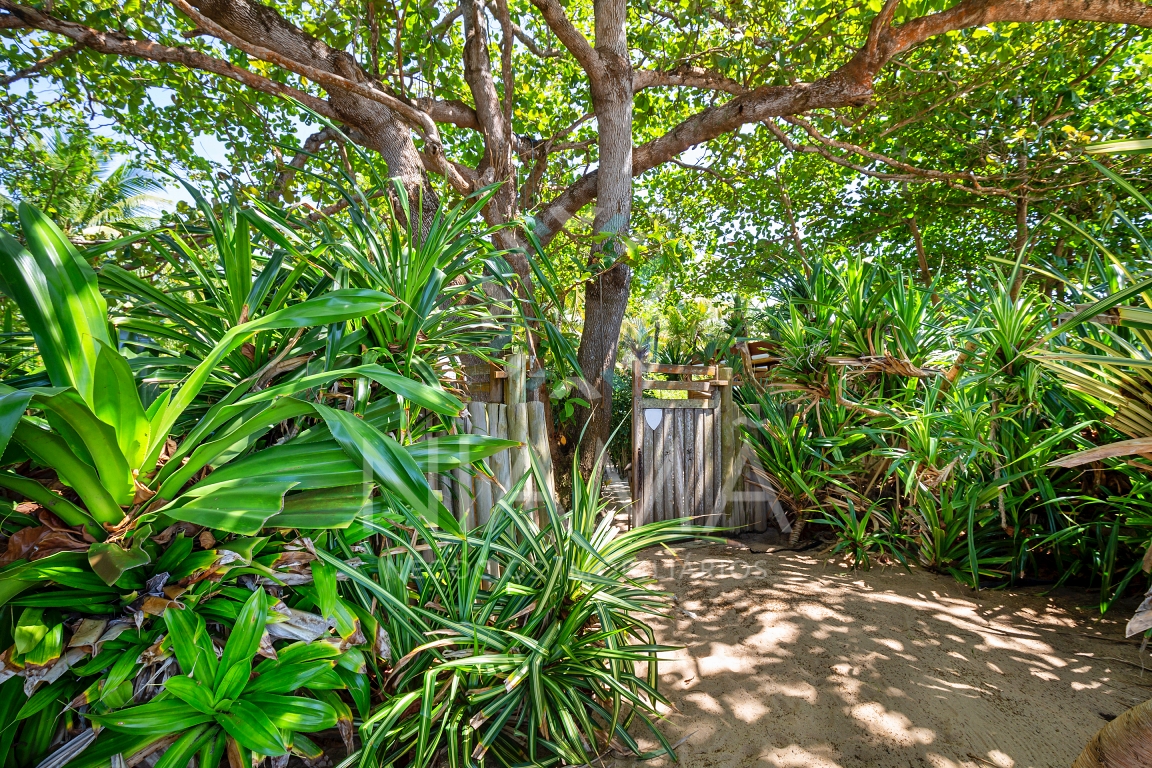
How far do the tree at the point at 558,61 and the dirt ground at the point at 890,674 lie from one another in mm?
2058

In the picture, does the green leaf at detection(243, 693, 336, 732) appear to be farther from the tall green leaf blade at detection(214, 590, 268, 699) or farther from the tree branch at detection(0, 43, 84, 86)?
the tree branch at detection(0, 43, 84, 86)

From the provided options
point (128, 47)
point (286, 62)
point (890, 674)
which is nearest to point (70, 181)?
point (128, 47)

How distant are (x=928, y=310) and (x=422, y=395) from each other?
3407 millimetres

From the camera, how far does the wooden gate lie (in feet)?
14.5

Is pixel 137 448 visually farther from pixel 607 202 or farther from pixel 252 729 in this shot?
pixel 607 202

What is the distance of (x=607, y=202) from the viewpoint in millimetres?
4141

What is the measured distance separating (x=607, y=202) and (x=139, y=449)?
3.68 metres

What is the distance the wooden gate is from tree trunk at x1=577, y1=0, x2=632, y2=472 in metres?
0.40

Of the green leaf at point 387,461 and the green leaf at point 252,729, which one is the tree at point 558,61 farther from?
the green leaf at point 252,729

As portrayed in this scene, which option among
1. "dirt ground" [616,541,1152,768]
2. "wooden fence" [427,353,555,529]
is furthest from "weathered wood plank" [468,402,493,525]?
"dirt ground" [616,541,1152,768]

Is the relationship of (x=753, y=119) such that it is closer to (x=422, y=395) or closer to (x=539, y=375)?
(x=539, y=375)

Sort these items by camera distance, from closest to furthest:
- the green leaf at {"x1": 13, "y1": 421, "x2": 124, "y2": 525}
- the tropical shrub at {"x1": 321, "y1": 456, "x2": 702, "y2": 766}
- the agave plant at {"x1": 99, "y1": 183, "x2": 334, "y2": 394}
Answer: the green leaf at {"x1": 13, "y1": 421, "x2": 124, "y2": 525}
the agave plant at {"x1": 99, "y1": 183, "x2": 334, "y2": 394}
the tropical shrub at {"x1": 321, "y1": 456, "x2": 702, "y2": 766}

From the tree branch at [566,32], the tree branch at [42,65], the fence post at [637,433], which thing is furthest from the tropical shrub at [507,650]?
the tree branch at [42,65]

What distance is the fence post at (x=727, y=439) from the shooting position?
14.4ft
